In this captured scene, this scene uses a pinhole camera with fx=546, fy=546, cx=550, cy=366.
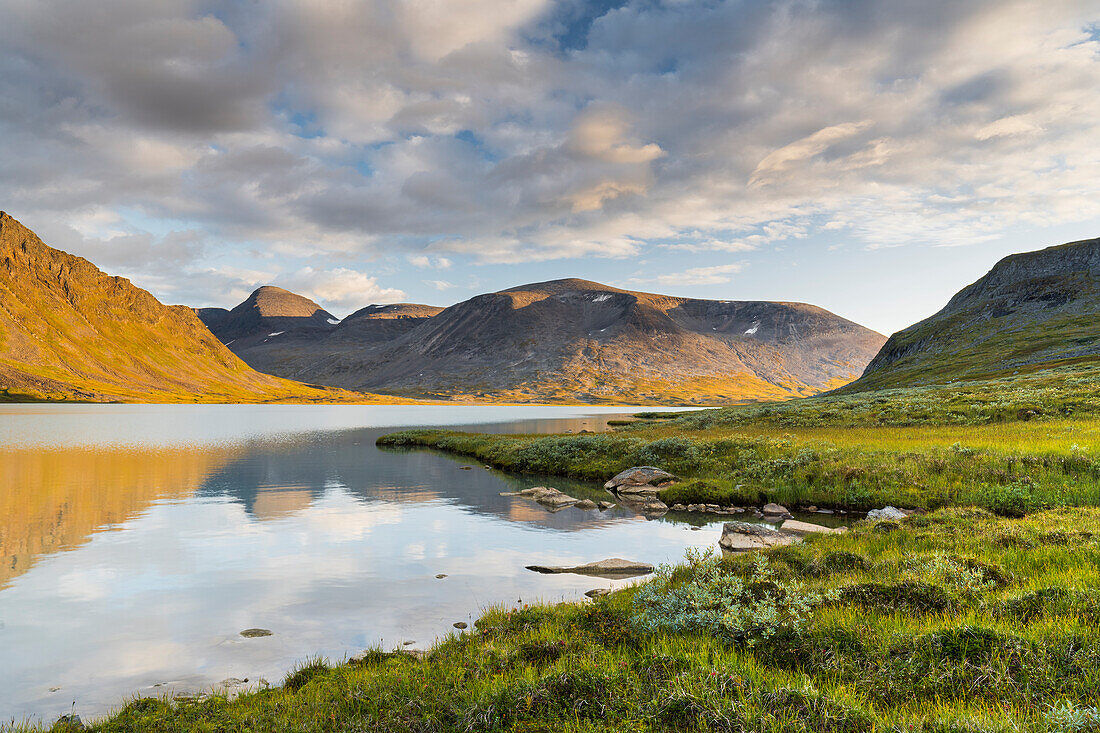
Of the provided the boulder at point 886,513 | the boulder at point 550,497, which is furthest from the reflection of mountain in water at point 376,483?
the boulder at point 886,513

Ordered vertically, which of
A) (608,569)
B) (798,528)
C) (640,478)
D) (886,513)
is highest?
(886,513)

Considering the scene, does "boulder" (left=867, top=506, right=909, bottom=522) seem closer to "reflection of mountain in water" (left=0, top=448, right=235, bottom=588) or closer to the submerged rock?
the submerged rock

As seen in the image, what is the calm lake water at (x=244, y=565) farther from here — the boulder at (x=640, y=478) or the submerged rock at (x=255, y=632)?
the boulder at (x=640, y=478)

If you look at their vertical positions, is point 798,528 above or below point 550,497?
above

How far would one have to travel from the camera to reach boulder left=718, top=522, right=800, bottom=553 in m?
22.6

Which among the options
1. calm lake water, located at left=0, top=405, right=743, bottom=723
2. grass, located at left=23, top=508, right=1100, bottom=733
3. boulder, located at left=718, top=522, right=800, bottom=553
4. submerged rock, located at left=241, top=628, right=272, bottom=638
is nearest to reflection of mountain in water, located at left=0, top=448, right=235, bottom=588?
calm lake water, located at left=0, top=405, right=743, bottom=723

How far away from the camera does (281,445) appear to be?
263 feet

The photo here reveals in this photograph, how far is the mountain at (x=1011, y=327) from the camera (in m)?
103

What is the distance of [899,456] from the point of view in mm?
32969

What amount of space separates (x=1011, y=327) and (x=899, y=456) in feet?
463

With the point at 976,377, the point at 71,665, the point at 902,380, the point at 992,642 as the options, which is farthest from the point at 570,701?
the point at 902,380

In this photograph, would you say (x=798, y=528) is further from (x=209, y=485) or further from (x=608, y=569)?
(x=209, y=485)

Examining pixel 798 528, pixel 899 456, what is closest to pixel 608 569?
pixel 798 528

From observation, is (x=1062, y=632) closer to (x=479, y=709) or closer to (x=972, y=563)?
(x=972, y=563)
